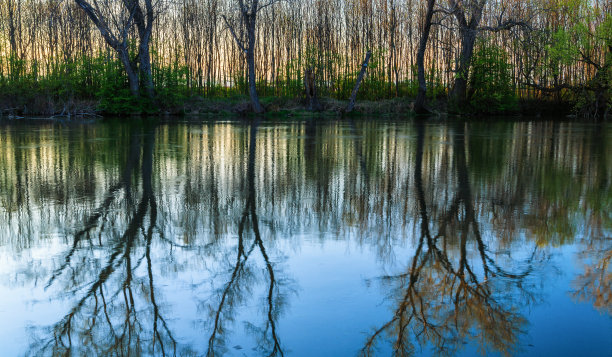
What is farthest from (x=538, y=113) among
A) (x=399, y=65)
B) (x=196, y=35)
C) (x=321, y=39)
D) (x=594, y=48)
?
(x=196, y=35)

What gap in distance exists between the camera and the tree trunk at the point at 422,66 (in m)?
29.7

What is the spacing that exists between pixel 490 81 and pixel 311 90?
33.8 ft

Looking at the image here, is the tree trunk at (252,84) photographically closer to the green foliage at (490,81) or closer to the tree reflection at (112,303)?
the green foliage at (490,81)

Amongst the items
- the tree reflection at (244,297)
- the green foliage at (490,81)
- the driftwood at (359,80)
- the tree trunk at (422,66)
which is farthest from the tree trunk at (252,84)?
the tree reflection at (244,297)

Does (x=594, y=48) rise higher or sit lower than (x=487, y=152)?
higher

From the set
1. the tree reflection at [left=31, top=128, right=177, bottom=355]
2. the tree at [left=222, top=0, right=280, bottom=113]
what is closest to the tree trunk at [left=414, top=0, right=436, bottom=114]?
the tree at [left=222, top=0, right=280, bottom=113]

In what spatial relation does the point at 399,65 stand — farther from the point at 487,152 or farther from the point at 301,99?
the point at 487,152

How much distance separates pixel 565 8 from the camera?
31734mm

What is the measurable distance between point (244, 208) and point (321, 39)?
2987 centimetres

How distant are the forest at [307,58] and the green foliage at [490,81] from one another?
73 millimetres

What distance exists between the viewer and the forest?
29375 millimetres

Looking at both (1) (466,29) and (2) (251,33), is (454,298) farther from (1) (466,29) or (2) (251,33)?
(2) (251,33)

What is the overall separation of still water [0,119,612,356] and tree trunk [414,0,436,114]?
22.6 meters

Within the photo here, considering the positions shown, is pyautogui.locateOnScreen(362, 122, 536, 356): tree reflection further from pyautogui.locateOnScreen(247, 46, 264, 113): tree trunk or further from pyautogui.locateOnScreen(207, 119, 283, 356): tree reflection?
pyautogui.locateOnScreen(247, 46, 264, 113): tree trunk
